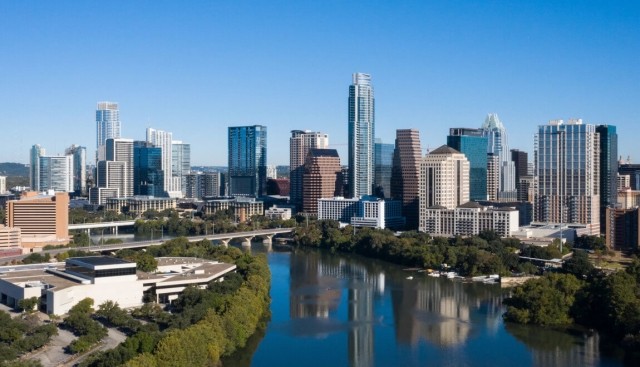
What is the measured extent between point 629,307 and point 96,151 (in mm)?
52000

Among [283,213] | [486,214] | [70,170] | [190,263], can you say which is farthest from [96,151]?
[190,263]

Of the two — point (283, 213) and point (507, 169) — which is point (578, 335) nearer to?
point (283, 213)

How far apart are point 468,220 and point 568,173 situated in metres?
3.86

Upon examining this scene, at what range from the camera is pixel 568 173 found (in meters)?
24.4

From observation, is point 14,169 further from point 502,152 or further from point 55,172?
point 502,152

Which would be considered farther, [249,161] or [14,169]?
[14,169]

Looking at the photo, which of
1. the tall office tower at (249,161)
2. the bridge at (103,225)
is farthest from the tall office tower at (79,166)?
the bridge at (103,225)

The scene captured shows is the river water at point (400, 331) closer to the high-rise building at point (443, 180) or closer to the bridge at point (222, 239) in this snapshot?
the bridge at point (222, 239)

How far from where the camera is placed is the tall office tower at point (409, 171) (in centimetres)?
2795

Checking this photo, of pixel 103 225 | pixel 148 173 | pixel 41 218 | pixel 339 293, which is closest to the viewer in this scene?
pixel 339 293

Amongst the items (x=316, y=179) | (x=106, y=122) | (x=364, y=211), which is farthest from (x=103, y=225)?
(x=106, y=122)

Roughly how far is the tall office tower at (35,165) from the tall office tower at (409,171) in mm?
25411

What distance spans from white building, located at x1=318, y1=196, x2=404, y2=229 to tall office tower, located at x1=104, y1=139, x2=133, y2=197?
16151 mm

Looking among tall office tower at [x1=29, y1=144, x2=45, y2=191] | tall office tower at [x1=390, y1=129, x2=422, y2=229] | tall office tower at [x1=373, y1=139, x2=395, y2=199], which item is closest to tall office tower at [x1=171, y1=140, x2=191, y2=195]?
tall office tower at [x1=29, y1=144, x2=45, y2=191]
